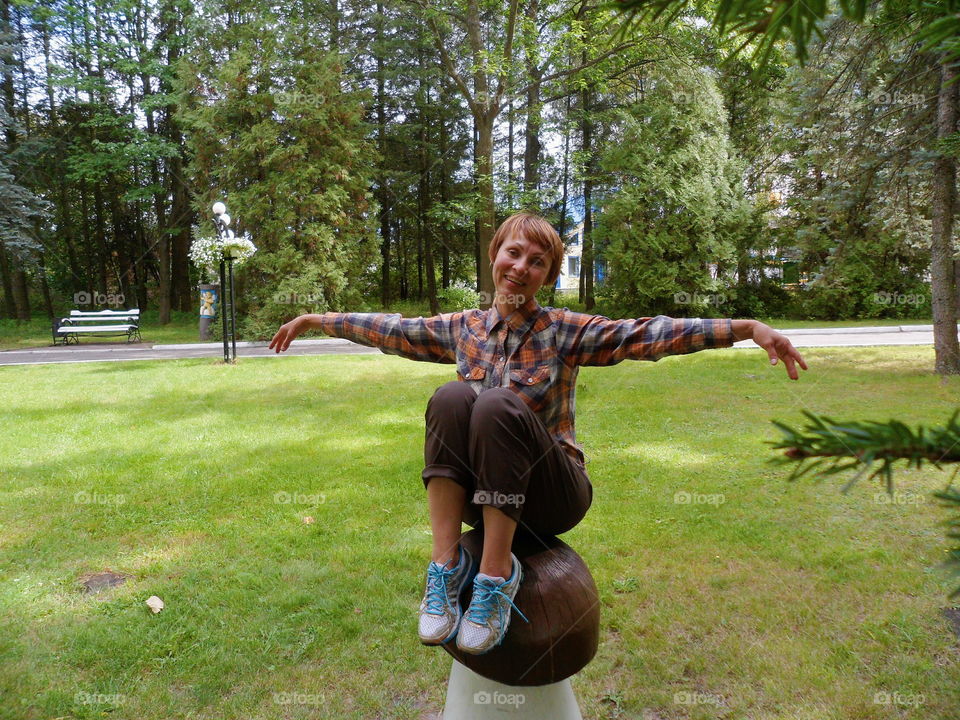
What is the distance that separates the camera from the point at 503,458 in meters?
2.07

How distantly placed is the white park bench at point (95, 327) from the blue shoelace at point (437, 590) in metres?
17.1

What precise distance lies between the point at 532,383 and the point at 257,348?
13.9m

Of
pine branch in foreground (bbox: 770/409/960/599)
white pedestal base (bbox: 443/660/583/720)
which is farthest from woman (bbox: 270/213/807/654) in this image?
pine branch in foreground (bbox: 770/409/960/599)

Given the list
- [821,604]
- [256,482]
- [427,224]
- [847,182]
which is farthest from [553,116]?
[821,604]

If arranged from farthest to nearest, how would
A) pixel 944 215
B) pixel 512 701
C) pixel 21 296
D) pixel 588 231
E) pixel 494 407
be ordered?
pixel 588 231 → pixel 21 296 → pixel 944 215 → pixel 512 701 → pixel 494 407

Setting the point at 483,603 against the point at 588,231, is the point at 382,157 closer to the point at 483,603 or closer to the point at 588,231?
the point at 588,231

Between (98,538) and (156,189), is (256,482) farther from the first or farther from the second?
(156,189)

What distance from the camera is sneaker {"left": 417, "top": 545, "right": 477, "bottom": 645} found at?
7.12ft

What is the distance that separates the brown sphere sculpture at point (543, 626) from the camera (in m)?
2.24

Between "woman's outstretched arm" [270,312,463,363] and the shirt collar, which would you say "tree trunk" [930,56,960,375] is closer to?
the shirt collar

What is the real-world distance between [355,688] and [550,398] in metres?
1.56

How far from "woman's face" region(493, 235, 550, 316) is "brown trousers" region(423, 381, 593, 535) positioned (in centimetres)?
49

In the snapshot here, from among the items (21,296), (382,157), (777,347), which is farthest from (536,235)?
(21,296)

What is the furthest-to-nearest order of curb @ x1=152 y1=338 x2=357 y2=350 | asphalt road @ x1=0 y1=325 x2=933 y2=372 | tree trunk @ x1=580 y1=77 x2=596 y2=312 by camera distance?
tree trunk @ x1=580 y1=77 x2=596 y2=312, curb @ x1=152 y1=338 x2=357 y2=350, asphalt road @ x1=0 y1=325 x2=933 y2=372
